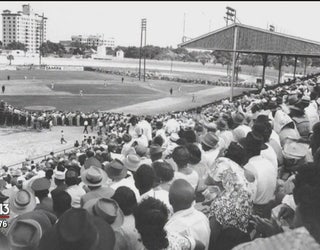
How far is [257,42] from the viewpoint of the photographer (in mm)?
33500

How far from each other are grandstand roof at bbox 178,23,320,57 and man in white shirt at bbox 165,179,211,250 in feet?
96.9

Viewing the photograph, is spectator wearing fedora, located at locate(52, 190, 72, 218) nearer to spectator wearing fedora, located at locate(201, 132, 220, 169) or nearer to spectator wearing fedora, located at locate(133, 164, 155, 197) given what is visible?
spectator wearing fedora, located at locate(133, 164, 155, 197)

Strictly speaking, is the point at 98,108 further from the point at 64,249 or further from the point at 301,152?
the point at 64,249

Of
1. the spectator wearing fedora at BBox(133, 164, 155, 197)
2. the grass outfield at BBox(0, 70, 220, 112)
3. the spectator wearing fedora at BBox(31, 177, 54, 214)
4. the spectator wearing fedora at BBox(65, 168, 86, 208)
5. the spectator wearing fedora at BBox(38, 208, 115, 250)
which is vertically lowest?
the grass outfield at BBox(0, 70, 220, 112)

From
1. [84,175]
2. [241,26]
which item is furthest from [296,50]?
[84,175]

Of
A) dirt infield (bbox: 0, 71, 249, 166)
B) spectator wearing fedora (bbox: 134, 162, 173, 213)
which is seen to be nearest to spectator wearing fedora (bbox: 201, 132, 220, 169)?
spectator wearing fedora (bbox: 134, 162, 173, 213)

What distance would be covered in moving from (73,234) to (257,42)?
3253 centimetres

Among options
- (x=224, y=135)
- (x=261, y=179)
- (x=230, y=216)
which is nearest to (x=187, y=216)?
(x=230, y=216)

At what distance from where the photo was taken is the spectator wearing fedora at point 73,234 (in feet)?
9.42

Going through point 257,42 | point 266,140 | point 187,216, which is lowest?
point 187,216

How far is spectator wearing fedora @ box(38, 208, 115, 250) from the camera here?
9.42ft

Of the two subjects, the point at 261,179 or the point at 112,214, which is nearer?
the point at 112,214

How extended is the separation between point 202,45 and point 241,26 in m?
3.73

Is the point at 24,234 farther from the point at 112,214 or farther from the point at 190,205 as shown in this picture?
the point at 190,205
